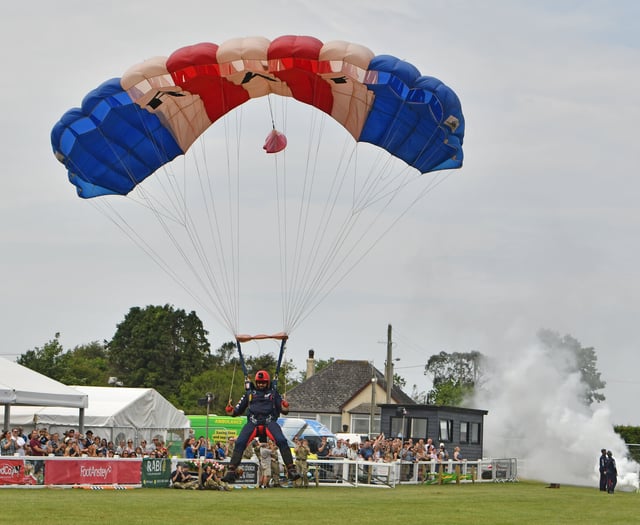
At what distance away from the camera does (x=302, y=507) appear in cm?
1822

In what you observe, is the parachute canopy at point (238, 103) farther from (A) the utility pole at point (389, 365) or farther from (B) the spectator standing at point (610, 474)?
(A) the utility pole at point (389, 365)

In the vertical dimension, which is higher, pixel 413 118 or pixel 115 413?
pixel 413 118

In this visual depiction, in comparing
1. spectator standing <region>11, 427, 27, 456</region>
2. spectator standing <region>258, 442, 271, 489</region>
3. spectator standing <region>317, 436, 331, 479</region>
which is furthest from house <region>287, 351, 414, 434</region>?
spectator standing <region>11, 427, 27, 456</region>

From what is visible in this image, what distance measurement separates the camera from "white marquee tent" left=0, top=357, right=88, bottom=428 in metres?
24.1

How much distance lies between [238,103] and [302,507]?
7.59 m

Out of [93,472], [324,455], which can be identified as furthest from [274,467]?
[93,472]

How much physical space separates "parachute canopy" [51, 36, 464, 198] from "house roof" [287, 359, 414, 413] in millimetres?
46630

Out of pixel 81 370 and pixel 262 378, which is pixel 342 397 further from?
Answer: pixel 262 378

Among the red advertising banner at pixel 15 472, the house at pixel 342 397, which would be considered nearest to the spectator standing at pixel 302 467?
the red advertising banner at pixel 15 472

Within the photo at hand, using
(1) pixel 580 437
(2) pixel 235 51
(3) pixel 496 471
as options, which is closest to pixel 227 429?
(3) pixel 496 471

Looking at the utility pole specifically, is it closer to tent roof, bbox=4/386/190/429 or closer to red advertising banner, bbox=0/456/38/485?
tent roof, bbox=4/386/190/429

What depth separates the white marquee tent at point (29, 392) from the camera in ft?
79.0

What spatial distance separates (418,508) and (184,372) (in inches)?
2809

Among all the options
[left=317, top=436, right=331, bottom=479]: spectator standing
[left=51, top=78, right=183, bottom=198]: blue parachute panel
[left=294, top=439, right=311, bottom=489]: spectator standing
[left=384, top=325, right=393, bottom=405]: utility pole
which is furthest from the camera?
[left=384, top=325, right=393, bottom=405]: utility pole
